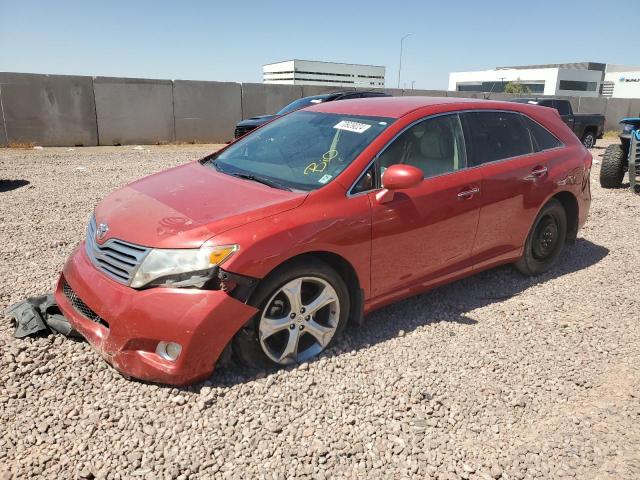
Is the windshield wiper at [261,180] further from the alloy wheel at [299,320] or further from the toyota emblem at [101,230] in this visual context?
the toyota emblem at [101,230]

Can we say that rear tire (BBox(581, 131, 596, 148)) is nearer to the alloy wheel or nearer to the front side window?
the front side window

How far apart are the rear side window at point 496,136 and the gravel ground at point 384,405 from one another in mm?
1251

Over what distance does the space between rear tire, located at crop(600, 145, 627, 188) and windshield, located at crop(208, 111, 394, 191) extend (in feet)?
26.1

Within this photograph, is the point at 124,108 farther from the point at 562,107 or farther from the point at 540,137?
→ the point at 540,137

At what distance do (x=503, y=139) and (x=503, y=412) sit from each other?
241 cm

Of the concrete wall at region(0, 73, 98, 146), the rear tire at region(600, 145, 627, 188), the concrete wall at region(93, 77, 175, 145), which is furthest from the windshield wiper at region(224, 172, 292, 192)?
the concrete wall at region(93, 77, 175, 145)

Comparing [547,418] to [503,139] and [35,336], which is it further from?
[35,336]

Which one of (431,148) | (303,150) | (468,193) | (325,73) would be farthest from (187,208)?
(325,73)

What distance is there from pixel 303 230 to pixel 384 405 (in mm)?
1118

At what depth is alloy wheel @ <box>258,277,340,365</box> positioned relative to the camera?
3.01 metres

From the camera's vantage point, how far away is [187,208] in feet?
10.1

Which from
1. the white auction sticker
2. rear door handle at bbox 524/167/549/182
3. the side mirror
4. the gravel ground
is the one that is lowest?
the gravel ground

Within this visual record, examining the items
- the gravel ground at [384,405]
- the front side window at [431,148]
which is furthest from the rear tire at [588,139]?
the front side window at [431,148]

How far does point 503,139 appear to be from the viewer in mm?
4316
